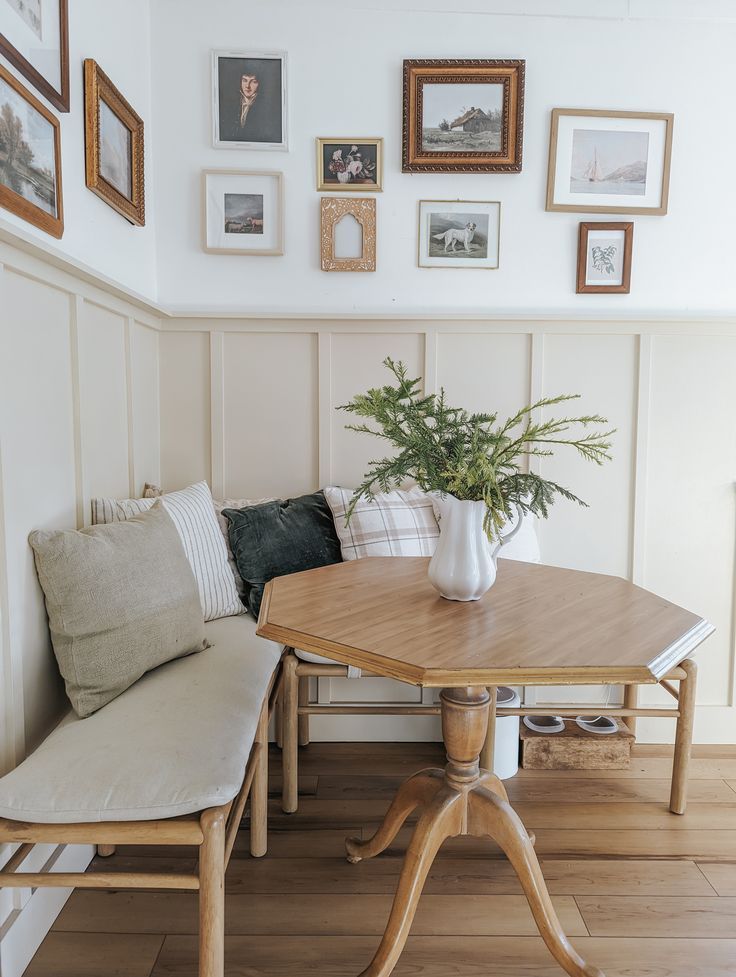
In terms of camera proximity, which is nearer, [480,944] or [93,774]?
[93,774]

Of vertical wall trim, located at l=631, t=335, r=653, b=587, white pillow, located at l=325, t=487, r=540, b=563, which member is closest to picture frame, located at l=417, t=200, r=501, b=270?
vertical wall trim, located at l=631, t=335, r=653, b=587

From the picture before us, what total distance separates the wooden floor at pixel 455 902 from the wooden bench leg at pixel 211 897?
1.09ft

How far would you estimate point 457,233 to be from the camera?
2576 millimetres

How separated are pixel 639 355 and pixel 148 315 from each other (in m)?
1.91

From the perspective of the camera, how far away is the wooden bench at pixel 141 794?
1175mm

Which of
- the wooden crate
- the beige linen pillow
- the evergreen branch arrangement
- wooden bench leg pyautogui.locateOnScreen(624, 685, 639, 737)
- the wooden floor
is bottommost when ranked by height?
the wooden floor

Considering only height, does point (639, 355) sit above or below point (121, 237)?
below

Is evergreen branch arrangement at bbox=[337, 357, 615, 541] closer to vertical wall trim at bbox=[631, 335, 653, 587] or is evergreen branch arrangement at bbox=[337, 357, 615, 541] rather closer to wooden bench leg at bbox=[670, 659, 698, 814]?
wooden bench leg at bbox=[670, 659, 698, 814]

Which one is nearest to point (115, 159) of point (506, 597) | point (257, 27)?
point (257, 27)

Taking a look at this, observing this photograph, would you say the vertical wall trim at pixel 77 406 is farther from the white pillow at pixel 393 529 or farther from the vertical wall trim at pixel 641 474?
the vertical wall trim at pixel 641 474

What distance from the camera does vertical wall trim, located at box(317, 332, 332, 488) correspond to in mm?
2572

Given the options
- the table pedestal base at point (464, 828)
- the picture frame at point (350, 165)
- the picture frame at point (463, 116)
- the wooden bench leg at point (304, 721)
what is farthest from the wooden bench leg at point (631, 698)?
the picture frame at point (350, 165)

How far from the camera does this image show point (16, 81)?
1.50 metres

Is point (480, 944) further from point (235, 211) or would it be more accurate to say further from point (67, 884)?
point (235, 211)
